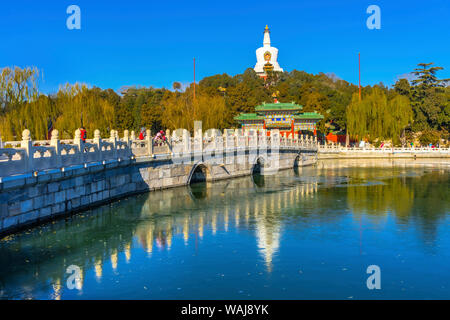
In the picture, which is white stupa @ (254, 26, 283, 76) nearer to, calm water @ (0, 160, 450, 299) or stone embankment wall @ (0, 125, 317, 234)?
stone embankment wall @ (0, 125, 317, 234)

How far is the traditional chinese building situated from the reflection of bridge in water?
2420cm

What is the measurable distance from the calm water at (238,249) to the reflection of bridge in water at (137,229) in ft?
0.11

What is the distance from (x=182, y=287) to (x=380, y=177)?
73.4ft

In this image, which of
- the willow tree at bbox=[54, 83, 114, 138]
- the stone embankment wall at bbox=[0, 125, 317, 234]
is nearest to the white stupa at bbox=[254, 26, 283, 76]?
the willow tree at bbox=[54, 83, 114, 138]

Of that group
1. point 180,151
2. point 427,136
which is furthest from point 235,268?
point 427,136

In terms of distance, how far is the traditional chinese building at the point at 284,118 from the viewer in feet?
152

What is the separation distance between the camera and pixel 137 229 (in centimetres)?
1485

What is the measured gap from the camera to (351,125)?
159ft

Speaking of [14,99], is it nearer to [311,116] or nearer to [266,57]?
[311,116]

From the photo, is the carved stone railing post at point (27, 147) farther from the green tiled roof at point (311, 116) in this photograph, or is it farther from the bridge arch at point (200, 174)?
the green tiled roof at point (311, 116)

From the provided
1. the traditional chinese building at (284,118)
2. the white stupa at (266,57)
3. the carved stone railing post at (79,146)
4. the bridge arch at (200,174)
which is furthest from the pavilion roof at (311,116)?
the white stupa at (266,57)

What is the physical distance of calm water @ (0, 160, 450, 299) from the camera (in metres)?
9.75

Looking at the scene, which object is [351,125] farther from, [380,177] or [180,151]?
[180,151]
